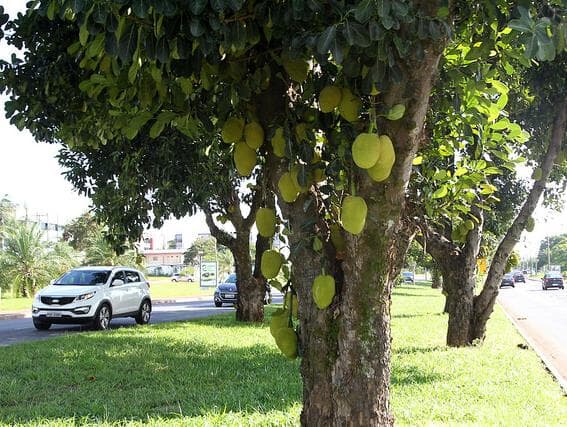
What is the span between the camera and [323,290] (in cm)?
242

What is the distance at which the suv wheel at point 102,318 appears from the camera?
13.0 meters

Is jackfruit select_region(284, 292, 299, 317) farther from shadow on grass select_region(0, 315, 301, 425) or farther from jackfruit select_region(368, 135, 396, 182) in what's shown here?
shadow on grass select_region(0, 315, 301, 425)

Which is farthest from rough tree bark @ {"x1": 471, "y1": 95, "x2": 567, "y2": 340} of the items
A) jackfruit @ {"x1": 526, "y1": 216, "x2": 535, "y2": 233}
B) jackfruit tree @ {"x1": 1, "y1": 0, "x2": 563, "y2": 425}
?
jackfruit tree @ {"x1": 1, "y1": 0, "x2": 563, "y2": 425}

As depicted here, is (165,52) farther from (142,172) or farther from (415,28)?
(142,172)

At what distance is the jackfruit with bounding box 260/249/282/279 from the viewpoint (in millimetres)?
2709

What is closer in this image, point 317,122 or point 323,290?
point 323,290

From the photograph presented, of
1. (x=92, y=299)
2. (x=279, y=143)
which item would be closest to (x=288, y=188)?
(x=279, y=143)

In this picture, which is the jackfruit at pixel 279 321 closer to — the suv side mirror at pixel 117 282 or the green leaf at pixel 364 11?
the green leaf at pixel 364 11

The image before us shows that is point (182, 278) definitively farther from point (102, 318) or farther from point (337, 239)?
point (337, 239)

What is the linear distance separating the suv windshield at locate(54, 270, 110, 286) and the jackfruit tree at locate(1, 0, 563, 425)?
38.8ft

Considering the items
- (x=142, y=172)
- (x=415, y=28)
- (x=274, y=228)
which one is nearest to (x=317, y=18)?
(x=415, y=28)

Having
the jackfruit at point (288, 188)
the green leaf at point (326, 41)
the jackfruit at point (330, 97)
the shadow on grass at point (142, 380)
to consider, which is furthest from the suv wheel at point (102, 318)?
the green leaf at point (326, 41)

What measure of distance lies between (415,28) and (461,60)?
1.25m

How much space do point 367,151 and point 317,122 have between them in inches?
21.7
